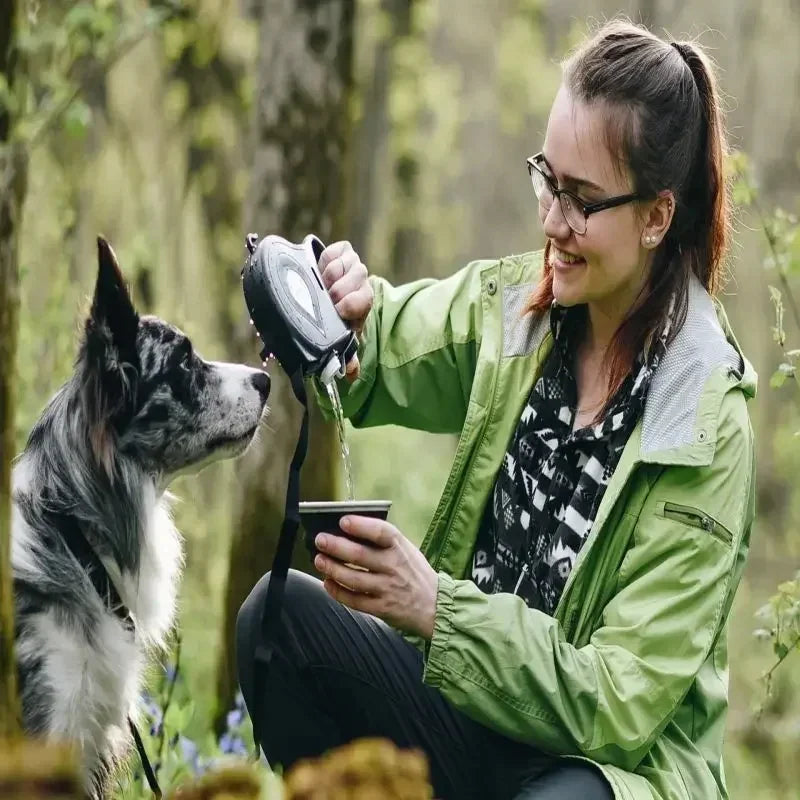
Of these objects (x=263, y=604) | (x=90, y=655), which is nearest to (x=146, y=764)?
(x=90, y=655)

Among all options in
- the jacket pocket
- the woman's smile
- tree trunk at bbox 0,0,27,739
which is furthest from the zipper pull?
tree trunk at bbox 0,0,27,739

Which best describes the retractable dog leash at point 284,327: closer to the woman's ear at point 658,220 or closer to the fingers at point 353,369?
the fingers at point 353,369

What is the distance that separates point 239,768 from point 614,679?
52.4 inches

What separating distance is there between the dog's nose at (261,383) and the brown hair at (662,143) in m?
0.96

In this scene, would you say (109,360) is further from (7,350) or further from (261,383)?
(7,350)

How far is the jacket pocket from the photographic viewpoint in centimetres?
279

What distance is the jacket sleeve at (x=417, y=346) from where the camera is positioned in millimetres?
3375

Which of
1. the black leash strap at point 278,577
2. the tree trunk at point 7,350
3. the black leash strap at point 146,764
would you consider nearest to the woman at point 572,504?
the black leash strap at point 278,577

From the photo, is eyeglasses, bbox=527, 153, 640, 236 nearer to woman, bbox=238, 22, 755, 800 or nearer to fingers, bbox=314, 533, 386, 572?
woman, bbox=238, 22, 755, 800

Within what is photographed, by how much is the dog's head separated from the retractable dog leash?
0.54 m

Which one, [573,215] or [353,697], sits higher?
[573,215]

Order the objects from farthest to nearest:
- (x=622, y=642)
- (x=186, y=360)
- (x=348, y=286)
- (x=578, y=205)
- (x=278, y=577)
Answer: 1. (x=186, y=360)
2. (x=348, y=286)
3. (x=578, y=205)
4. (x=278, y=577)
5. (x=622, y=642)

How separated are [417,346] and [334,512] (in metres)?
0.94

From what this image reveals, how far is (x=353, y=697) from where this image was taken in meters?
3.08
